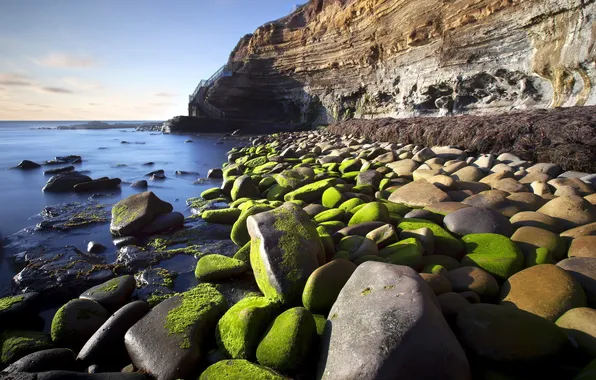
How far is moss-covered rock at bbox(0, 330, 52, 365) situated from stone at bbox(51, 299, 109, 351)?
0.08 m

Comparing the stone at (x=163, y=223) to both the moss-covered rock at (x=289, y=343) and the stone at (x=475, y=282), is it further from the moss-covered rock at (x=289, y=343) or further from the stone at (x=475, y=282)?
the stone at (x=475, y=282)

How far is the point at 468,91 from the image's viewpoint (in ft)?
53.1

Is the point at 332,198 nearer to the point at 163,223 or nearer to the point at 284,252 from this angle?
the point at 284,252

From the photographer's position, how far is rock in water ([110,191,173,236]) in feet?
15.5

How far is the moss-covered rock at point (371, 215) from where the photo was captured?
3.62m

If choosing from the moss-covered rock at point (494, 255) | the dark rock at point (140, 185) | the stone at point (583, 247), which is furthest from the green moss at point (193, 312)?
the dark rock at point (140, 185)

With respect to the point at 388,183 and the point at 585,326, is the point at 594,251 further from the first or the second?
the point at 388,183

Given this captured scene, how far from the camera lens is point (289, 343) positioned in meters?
1.83

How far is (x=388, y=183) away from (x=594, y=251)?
3.14 metres

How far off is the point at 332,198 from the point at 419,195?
1217mm

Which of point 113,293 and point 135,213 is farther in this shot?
point 135,213

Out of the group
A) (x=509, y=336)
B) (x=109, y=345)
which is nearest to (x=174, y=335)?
(x=109, y=345)

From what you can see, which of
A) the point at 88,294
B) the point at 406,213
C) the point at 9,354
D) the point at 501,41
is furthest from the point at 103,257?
the point at 501,41

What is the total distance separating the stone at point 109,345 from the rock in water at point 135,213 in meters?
2.59
